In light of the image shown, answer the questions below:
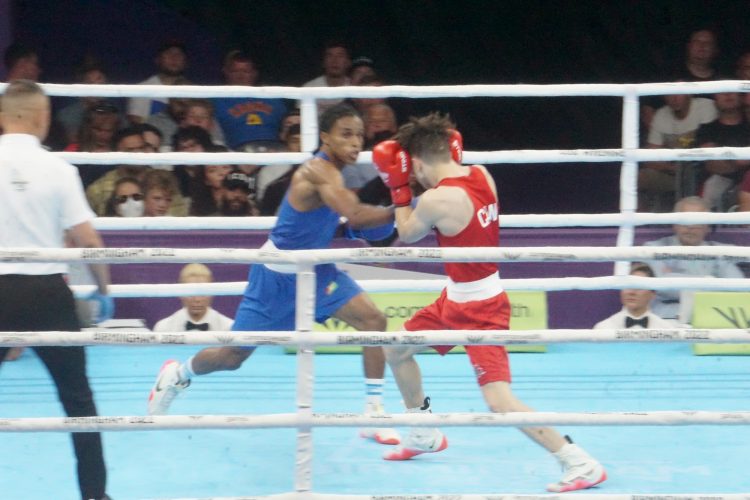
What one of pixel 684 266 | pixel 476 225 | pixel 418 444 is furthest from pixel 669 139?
pixel 418 444

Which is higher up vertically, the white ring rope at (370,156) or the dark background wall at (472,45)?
the dark background wall at (472,45)

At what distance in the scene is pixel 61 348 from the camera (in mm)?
3410

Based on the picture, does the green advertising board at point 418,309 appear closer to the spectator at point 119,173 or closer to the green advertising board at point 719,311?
the green advertising board at point 719,311

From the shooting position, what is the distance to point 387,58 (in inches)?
337

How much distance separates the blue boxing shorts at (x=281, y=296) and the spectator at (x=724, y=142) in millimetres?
2705

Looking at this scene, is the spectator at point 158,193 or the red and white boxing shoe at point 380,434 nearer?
the red and white boxing shoe at point 380,434

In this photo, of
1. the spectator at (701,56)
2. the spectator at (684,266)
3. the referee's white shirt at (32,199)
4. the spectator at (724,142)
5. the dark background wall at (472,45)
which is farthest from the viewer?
the dark background wall at (472,45)

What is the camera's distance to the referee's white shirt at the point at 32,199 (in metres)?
3.36

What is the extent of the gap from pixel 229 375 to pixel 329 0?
168 inches

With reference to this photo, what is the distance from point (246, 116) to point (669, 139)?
2421mm

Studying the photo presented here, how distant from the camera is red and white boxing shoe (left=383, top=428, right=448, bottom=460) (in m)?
4.13

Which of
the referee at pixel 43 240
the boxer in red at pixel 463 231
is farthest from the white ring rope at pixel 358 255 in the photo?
the boxer in red at pixel 463 231

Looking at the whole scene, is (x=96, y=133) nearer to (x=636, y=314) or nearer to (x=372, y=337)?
(x=636, y=314)

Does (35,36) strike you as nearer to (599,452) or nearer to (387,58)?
(387,58)
